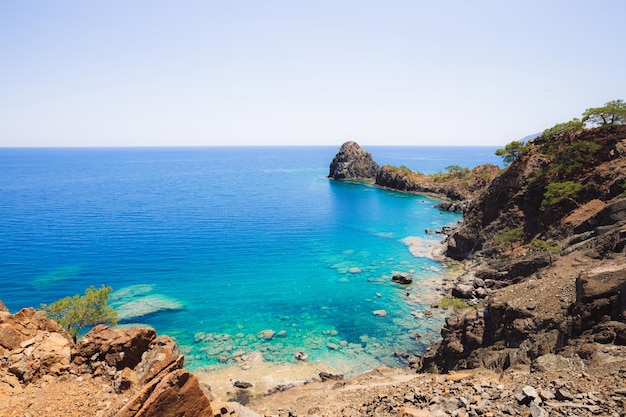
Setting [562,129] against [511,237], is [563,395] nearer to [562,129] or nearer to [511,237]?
[511,237]

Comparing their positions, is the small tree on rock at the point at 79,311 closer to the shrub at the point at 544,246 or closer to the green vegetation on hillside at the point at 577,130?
the shrub at the point at 544,246

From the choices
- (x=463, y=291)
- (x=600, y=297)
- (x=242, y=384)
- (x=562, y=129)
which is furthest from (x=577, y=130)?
(x=242, y=384)

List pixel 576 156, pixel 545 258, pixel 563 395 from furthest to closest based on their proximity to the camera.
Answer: pixel 576 156
pixel 545 258
pixel 563 395

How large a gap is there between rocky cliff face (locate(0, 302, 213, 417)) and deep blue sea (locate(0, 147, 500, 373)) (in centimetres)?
2516

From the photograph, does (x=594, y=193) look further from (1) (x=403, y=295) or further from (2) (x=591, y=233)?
(1) (x=403, y=295)

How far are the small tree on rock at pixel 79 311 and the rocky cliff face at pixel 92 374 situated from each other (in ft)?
65.9

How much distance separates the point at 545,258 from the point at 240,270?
52788mm

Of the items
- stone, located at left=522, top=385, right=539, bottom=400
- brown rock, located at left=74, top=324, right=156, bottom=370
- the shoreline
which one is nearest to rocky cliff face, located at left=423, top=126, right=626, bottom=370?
stone, located at left=522, top=385, right=539, bottom=400

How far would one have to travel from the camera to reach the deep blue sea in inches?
1906

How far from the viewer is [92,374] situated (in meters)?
17.8

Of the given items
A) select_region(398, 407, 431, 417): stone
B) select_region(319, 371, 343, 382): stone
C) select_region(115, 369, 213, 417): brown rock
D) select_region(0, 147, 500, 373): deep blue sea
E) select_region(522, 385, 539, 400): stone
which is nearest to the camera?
select_region(115, 369, 213, 417): brown rock

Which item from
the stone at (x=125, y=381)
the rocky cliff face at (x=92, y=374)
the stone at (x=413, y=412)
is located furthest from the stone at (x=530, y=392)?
the stone at (x=125, y=381)

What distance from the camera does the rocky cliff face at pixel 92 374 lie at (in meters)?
14.8

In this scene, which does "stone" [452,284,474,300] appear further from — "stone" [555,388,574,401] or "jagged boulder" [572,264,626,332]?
"stone" [555,388,574,401]
